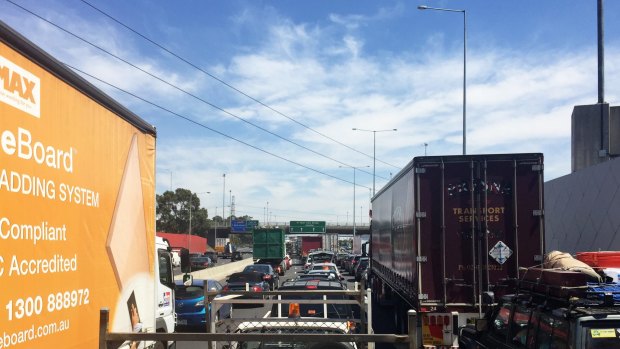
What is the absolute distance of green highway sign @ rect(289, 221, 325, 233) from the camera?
275ft

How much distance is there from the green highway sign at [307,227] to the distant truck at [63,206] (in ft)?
254

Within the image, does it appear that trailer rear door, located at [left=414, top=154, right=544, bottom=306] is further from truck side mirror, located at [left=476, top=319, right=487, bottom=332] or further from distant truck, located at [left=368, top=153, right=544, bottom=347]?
truck side mirror, located at [left=476, top=319, right=487, bottom=332]

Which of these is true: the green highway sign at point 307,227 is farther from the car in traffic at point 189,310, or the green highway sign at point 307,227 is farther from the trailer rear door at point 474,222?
the trailer rear door at point 474,222

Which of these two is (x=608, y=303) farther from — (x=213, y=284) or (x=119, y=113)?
(x=213, y=284)

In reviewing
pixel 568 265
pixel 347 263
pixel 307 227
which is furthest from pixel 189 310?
pixel 307 227

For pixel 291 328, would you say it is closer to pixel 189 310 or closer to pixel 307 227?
pixel 189 310

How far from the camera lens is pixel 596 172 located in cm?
1658

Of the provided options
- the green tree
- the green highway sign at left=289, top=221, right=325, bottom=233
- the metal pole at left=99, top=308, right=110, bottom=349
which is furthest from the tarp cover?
the green tree

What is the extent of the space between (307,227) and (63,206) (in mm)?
80637

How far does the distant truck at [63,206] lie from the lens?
362 centimetres

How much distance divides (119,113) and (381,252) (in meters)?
14.8

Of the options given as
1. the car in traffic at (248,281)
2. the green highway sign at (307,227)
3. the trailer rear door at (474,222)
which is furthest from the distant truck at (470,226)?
the green highway sign at (307,227)

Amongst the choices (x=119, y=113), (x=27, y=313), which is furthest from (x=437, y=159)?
(x=27, y=313)

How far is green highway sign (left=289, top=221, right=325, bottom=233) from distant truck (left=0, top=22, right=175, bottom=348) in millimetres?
77564
